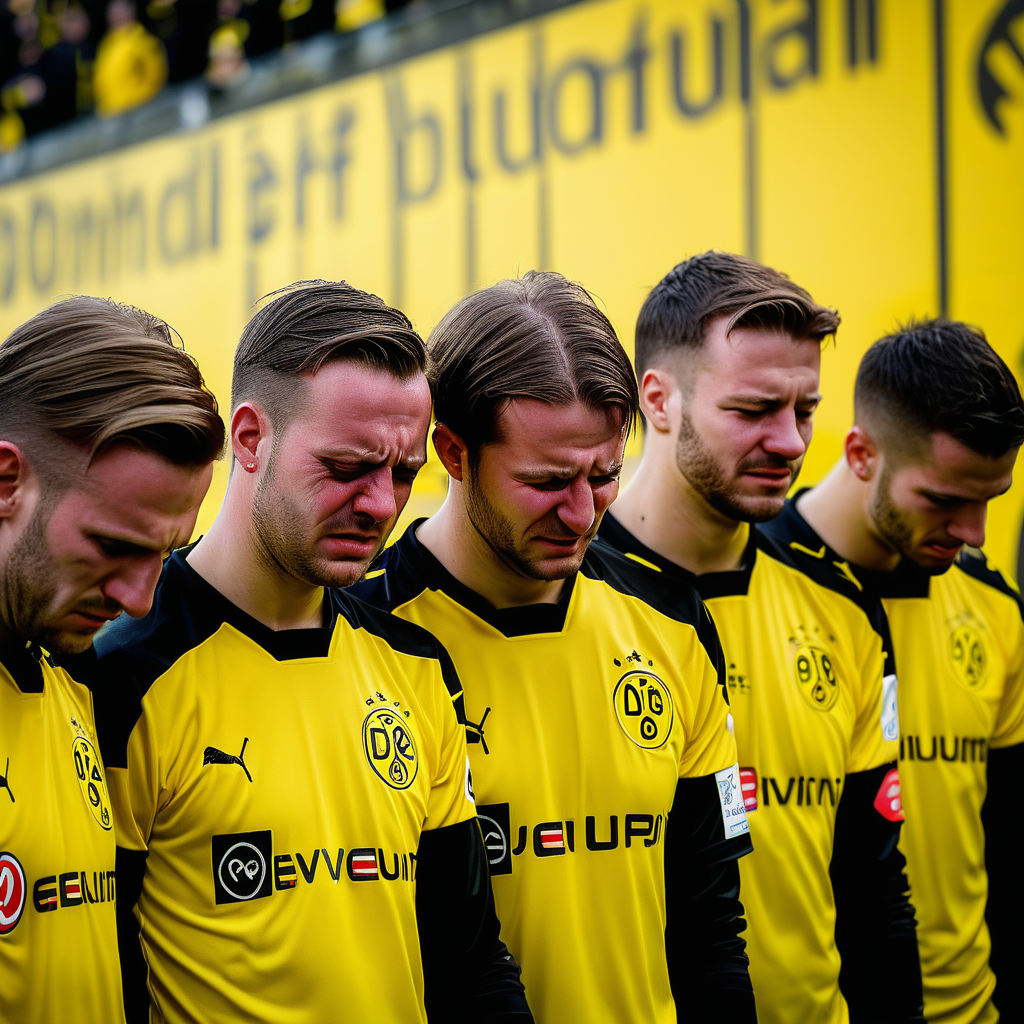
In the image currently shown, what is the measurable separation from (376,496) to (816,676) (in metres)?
1.07

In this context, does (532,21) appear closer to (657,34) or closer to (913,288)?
(657,34)

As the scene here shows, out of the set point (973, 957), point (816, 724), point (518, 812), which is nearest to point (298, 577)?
point (518, 812)

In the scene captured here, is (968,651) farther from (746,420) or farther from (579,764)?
(579,764)

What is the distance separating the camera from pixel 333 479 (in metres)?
1.53

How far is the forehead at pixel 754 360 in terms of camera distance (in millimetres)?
2131

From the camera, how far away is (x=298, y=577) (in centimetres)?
156

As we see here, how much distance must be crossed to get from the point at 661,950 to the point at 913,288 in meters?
2.52

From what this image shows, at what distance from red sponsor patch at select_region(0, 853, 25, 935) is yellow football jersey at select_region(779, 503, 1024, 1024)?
169 centimetres

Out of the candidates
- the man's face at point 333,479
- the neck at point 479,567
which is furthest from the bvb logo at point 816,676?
the man's face at point 333,479

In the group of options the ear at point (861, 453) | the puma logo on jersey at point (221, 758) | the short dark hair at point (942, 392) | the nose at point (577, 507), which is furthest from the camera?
the ear at point (861, 453)

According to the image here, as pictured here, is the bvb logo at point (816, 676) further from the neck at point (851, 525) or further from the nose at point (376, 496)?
the nose at point (376, 496)

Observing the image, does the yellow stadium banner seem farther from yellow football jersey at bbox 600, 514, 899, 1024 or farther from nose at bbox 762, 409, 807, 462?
nose at bbox 762, 409, 807, 462

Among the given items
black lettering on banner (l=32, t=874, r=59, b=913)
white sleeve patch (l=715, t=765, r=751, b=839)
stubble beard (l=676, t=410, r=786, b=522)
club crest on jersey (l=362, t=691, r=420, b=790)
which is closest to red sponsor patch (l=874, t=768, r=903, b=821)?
white sleeve patch (l=715, t=765, r=751, b=839)

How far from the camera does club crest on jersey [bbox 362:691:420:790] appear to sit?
1588 mm
